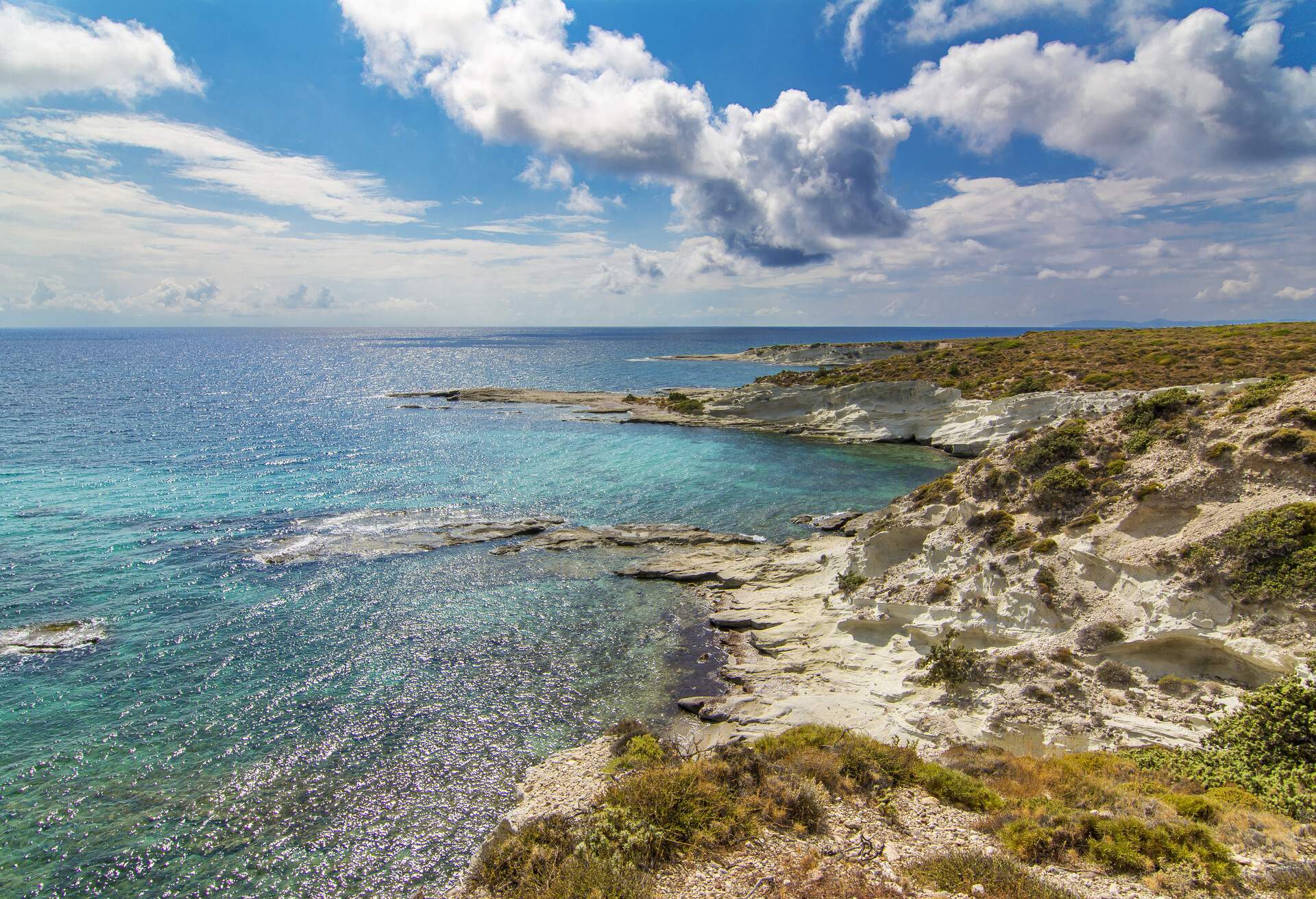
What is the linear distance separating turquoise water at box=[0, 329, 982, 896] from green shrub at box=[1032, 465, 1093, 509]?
14438 millimetres

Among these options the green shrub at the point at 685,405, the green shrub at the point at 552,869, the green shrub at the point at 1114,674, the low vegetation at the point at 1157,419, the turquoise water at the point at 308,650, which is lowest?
the turquoise water at the point at 308,650

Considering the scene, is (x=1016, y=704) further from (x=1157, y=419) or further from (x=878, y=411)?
(x=878, y=411)

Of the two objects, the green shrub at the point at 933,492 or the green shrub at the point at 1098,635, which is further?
the green shrub at the point at 933,492

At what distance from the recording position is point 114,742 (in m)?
18.0

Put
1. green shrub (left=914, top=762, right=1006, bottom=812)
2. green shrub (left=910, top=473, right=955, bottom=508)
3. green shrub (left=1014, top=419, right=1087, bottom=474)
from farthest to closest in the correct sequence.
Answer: green shrub (left=910, top=473, right=955, bottom=508) < green shrub (left=1014, top=419, right=1087, bottom=474) < green shrub (left=914, top=762, right=1006, bottom=812)

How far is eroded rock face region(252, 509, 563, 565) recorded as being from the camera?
33000 millimetres

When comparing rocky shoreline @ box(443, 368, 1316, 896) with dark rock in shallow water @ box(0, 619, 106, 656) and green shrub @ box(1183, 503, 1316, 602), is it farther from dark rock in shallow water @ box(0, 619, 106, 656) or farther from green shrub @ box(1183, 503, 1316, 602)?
dark rock in shallow water @ box(0, 619, 106, 656)

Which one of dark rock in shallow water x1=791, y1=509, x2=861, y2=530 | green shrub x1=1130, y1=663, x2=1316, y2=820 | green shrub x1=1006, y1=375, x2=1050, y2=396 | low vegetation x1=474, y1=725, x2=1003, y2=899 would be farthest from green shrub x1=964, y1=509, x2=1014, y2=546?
green shrub x1=1006, y1=375, x2=1050, y2=396

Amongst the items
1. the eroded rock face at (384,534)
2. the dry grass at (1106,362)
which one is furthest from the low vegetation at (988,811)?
the dry grass at (1106,362)

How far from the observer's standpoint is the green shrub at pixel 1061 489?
23.1m

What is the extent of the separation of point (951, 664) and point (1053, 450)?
11511 mm

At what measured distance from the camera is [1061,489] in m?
23.4

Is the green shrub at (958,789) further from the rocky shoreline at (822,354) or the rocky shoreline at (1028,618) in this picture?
the rocky shoreline at (822,354)

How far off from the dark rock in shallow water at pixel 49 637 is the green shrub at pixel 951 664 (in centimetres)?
3061
